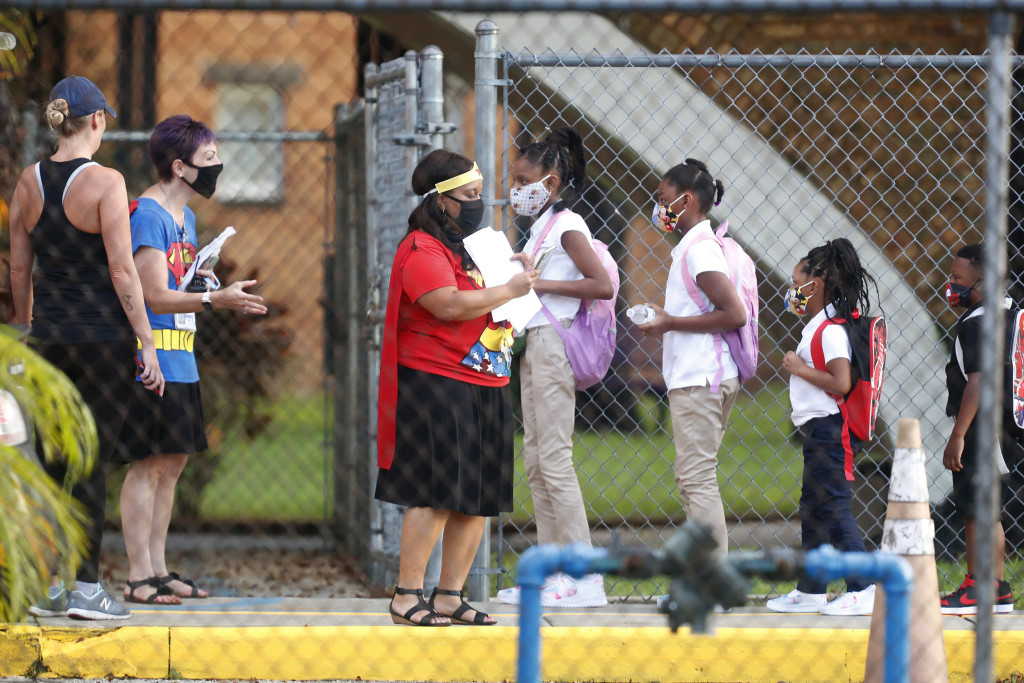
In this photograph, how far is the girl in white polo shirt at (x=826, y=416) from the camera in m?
4.70

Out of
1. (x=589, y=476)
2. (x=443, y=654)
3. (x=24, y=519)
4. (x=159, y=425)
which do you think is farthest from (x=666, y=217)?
(x=589, y=476)

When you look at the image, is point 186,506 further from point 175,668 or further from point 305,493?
point 175,668

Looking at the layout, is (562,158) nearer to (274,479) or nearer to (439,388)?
(439,388)

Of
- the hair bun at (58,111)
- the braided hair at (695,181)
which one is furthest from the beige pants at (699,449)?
the hair bun at (58,111)

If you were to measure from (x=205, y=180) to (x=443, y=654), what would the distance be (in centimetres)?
207

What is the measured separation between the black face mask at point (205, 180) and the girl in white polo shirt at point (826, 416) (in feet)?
7.98

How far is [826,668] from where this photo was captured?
14.1 feet

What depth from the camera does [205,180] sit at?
4617mm

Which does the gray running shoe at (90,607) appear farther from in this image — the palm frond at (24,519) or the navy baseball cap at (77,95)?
the navy baseball cap at (77,95)

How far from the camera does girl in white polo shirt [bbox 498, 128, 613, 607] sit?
461 cm

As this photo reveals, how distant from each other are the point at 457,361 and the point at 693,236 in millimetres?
1208

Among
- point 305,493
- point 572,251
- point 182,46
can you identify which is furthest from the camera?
point 182,46

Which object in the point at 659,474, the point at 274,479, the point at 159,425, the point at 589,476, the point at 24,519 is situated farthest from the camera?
the point at 659,474

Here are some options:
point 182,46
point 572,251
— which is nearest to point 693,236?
point 572,251
